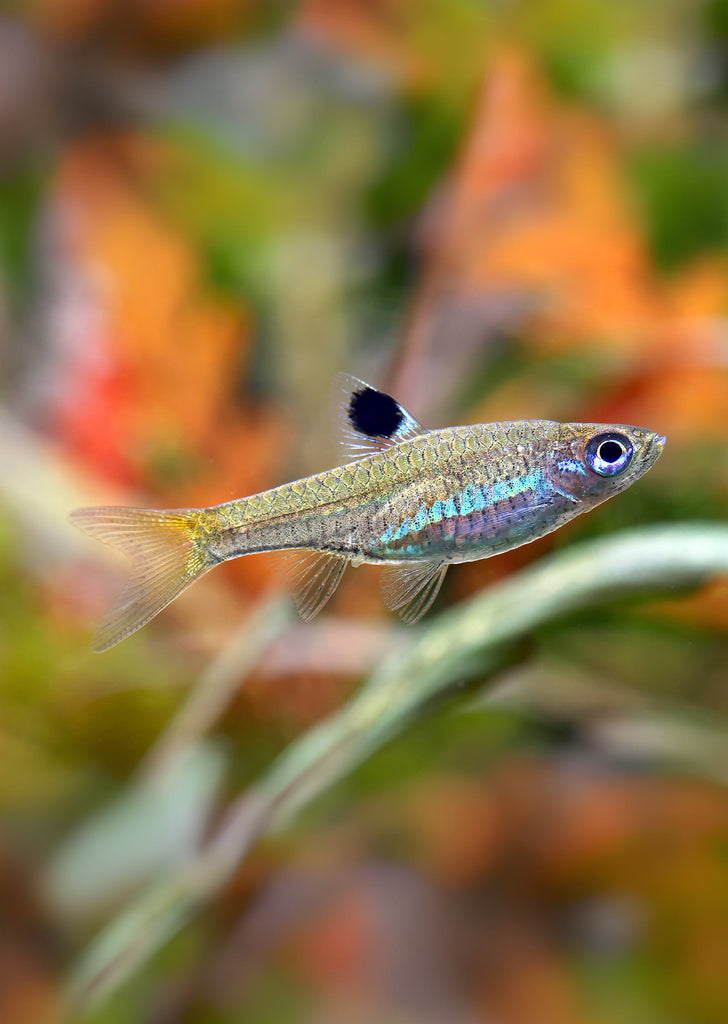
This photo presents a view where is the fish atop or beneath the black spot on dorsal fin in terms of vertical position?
beneath

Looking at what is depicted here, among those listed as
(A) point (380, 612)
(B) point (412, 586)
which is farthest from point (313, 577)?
(A) point (380, 612)

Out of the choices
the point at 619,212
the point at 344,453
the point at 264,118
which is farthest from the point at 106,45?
the point at 344,453

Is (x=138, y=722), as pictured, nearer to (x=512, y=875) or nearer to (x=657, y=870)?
(x=512, y=875)

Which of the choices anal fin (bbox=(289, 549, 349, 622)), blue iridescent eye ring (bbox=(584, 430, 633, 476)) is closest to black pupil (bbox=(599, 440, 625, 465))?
blue iridescent eye ring (bbox=(584, 430, 633, 476))

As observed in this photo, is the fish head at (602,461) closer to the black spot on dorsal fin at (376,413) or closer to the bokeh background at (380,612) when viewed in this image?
the black spot on dorsal fin at (376,413)

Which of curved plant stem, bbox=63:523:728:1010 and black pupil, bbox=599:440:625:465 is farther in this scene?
curved plant stem, bbox=63:523:728:1010

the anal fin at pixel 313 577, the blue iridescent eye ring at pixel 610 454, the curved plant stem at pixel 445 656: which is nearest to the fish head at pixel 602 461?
the blue iridescent eye ring at pixel 610 454

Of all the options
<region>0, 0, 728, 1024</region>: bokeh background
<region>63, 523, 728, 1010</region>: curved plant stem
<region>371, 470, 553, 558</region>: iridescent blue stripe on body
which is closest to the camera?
<region>371, 470, 553, 558</region>: iridescent blue stripe on body

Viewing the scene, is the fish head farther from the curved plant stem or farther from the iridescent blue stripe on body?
the curved plant stem
